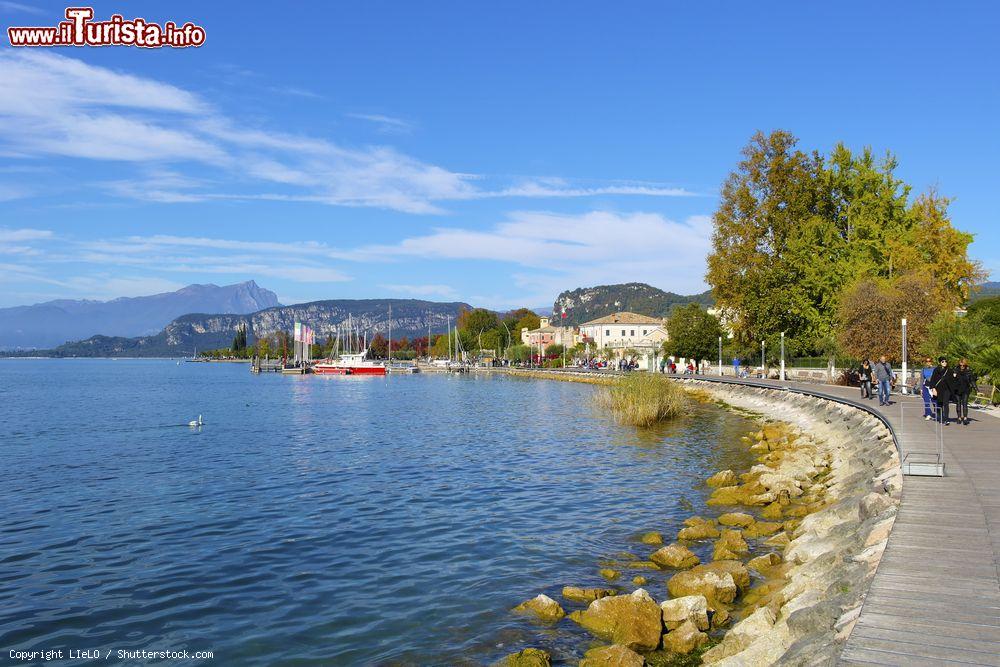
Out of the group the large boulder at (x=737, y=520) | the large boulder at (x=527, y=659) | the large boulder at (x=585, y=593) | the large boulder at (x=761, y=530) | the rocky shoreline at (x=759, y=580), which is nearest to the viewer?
the rocky shoreline at (x=759, y=580)

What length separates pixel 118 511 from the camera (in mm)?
18516

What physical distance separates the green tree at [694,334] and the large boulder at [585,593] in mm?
67140

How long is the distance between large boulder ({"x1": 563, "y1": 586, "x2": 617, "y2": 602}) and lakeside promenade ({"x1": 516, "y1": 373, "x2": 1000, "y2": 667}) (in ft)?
14.1

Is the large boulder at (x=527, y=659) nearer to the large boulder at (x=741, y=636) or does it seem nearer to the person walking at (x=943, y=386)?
the large boulder at (x=741, y=636)

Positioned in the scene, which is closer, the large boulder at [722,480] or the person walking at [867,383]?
the large boulder at [722,480]

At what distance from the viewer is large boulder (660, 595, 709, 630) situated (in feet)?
32.8

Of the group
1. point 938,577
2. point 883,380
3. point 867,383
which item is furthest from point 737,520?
point 867,383

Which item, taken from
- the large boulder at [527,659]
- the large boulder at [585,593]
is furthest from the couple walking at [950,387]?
the large boulder at [527,659]

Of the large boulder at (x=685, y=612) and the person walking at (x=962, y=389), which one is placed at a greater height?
the person walking at (x=962, y=389)

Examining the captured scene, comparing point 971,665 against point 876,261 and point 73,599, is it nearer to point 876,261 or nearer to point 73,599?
point 73,599

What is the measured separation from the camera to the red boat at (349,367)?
136 meters

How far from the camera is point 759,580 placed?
12.0 meters

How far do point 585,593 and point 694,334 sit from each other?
68717 mm

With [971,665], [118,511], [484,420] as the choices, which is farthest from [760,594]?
[484,420]
